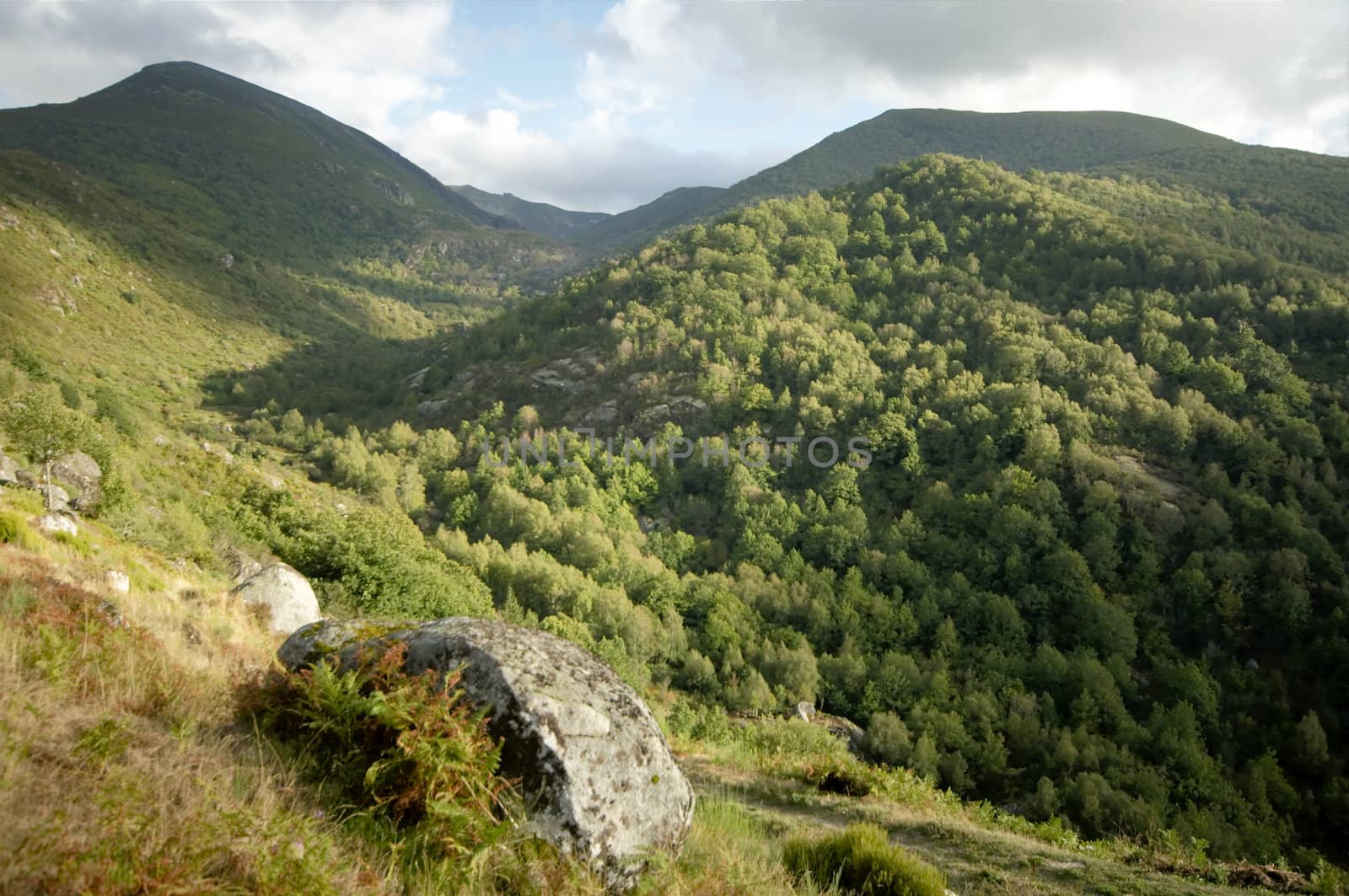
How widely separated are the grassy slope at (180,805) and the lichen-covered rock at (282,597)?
566cm

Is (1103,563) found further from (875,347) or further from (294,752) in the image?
(294,752)

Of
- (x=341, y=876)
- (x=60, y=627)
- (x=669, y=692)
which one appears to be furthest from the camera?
(x=669, y=692)

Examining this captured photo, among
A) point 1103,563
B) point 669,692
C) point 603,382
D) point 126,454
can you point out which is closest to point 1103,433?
point 1103,563

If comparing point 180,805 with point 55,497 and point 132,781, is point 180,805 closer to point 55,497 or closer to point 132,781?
point 132,781

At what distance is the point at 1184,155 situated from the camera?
359 feet

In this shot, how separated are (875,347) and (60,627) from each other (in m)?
68.0

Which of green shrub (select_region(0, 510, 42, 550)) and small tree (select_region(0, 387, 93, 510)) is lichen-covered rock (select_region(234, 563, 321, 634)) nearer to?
green shrub (select_region(0, 510, 42, 550))

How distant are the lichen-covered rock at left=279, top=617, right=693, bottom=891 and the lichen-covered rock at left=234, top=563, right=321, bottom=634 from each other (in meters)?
9.09

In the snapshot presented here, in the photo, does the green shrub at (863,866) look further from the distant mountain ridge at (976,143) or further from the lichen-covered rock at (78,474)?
the distant mountain ridge at (976,143)

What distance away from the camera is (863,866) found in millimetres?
4652

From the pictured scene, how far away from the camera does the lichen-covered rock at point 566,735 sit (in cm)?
383

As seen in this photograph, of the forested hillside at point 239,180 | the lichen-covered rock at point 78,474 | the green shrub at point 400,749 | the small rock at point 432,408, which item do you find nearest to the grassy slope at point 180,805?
the green shrub at point 400,749

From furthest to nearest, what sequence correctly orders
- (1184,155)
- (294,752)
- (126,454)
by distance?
1. (1184,155)
2. (126,454)
3. (294,752)

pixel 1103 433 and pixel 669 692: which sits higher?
pixel 1103 433
